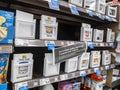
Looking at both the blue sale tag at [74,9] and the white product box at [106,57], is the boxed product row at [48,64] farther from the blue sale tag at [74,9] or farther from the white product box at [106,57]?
the blue sale tag at [74,9]

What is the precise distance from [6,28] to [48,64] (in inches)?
20.9

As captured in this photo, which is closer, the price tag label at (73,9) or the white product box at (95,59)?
the price tag label at (73,9)

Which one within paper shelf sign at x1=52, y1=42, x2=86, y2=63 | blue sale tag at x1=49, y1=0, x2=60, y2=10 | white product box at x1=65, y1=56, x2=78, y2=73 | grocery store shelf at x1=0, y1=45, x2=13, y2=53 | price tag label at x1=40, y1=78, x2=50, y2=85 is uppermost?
blue sale tag at x1=49, y1=0, x2=60, y2=10

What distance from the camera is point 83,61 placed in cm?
186

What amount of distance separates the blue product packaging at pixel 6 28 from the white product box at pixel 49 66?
43 centimetres

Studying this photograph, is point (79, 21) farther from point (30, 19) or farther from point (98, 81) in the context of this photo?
point (30, 19)

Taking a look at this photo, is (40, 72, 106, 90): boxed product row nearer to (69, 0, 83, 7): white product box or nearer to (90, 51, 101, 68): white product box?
(90, 51, 101, 68): white product box

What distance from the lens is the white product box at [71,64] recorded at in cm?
164

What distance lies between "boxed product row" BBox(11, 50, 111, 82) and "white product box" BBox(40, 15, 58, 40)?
160mm

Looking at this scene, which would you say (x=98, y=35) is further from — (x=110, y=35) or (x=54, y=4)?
(x=54, y=4)

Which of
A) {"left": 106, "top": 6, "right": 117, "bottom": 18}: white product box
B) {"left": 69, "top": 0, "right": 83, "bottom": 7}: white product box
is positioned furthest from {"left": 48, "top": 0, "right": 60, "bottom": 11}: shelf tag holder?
{"left": 106, "top": 6, "right": 117, "bottom": 18}: white product box

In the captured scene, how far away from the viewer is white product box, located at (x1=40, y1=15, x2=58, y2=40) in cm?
136

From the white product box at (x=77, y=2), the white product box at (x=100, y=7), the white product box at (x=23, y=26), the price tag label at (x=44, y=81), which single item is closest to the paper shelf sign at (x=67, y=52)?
the price tag label at (x=44, y=81)

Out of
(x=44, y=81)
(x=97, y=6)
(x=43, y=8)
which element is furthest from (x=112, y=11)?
(x=44, y=81)
